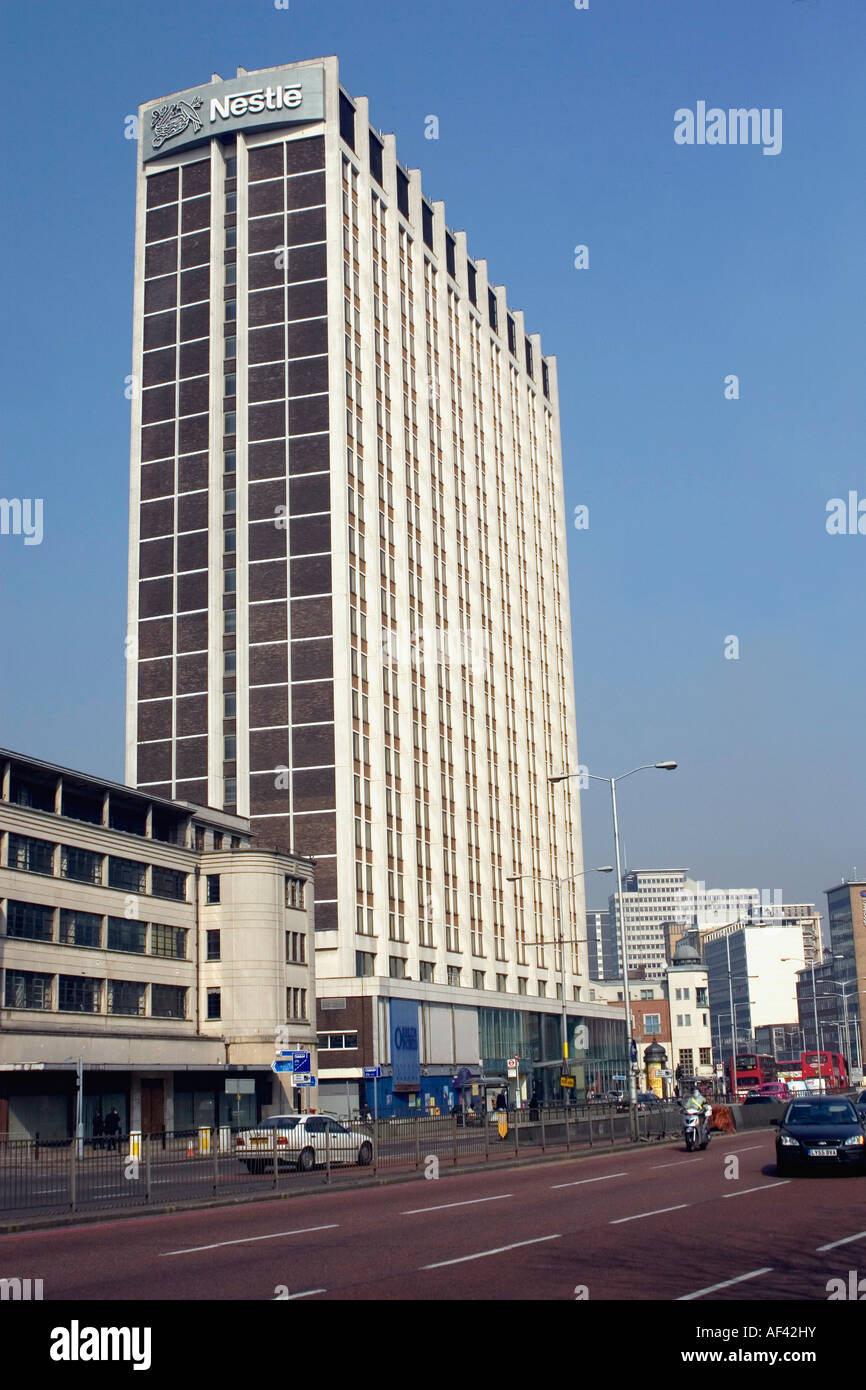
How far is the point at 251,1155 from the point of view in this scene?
31109mm

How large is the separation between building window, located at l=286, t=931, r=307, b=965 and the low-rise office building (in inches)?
4.3

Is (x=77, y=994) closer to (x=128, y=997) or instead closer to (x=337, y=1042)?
(x=128, y=997)

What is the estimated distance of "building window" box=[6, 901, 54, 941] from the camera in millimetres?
52469

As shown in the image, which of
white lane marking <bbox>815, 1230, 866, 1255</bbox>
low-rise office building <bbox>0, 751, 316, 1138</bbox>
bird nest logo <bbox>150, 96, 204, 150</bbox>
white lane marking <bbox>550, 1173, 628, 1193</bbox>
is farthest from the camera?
bird nest logo <bbox>150, 96, 204, 150</bbox>

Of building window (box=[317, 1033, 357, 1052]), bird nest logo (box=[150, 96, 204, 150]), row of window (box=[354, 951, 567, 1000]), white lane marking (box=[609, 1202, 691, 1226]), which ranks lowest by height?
white lane marking (box=[609, 1202, 691, 1226])

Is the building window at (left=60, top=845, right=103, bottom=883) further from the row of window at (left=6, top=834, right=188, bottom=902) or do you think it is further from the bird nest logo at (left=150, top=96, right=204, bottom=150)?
the bird nest logo at (left=150, top=96, right=204, bottom=150)

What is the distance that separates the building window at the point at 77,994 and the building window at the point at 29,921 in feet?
6.90

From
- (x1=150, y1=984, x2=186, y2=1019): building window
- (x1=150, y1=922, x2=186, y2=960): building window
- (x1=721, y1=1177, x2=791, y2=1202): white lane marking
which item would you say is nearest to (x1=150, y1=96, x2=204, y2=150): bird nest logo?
(x1=150, y1=922, x2=186, y2=960): building window

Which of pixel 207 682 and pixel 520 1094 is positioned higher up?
pixel 207 682
